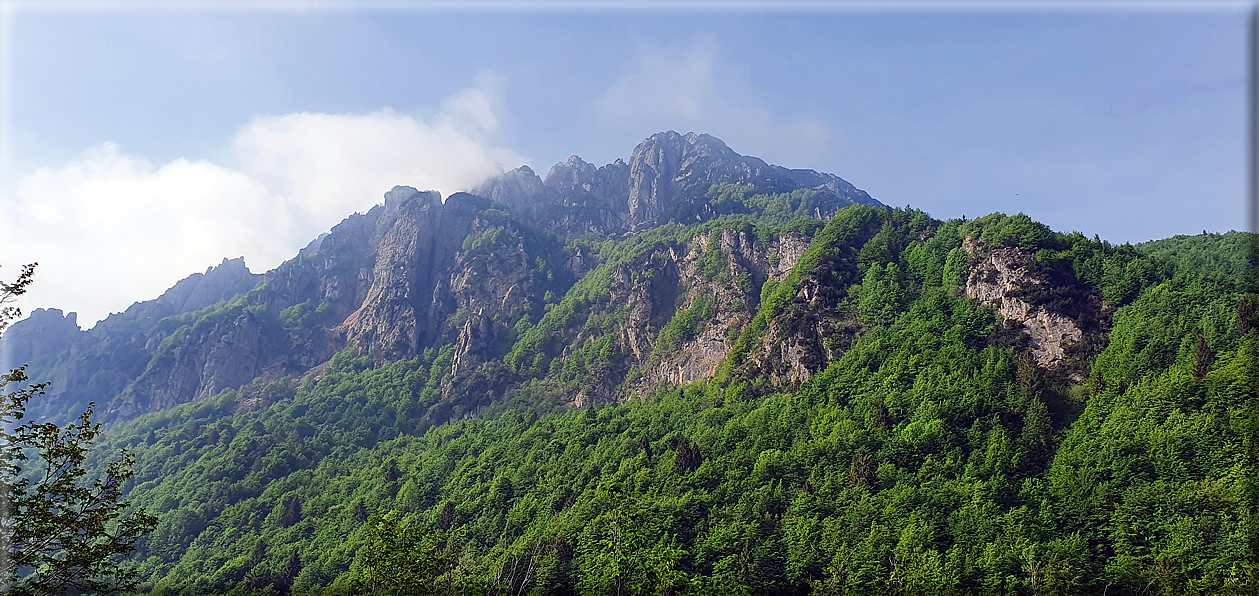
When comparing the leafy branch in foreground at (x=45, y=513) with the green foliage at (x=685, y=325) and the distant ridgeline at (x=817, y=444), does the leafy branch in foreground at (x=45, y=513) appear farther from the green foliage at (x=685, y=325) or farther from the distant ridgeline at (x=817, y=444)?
the green foliage at (x=685, y=325)

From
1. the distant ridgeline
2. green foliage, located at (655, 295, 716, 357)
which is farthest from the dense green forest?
green foliage, located at (655, 295, 716, 357)

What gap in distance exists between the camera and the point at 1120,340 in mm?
98312

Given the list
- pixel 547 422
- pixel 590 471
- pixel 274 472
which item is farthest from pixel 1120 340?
pixel 274 472

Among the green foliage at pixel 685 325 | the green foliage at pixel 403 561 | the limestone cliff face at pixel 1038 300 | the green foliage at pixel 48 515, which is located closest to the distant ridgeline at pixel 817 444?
the green foliage at pixel 403 561

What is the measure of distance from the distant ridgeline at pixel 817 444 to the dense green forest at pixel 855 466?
1.55 feet

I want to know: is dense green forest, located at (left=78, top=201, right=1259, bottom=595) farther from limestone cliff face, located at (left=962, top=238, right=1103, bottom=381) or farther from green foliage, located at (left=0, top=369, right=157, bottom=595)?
green foliage, located at (left=0, top=369, right=157, bottom=595)

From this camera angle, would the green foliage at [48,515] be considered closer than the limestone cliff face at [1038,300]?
Yes

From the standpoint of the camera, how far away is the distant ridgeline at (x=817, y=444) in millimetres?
74250

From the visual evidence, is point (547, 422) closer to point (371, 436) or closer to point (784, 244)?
point (371, 436)

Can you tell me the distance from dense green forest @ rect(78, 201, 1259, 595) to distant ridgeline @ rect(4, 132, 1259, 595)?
47 centimetres

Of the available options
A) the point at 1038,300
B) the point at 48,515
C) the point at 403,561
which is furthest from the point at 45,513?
the point at 1038,300

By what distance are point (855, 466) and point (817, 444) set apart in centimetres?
931

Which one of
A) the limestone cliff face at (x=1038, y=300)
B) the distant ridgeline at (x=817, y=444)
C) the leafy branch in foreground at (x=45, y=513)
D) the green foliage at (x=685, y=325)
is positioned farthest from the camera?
the green foliage at (x=685, y=325)

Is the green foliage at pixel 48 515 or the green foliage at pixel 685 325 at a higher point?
the green foliage at pixel 685 325
